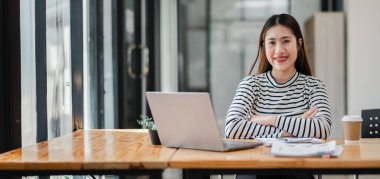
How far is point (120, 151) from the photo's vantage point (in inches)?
63.8

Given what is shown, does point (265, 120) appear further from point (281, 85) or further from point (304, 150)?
point (304, 150)

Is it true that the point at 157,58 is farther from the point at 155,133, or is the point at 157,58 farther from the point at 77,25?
the point at 155,133

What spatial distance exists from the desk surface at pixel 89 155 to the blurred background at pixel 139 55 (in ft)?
0.61

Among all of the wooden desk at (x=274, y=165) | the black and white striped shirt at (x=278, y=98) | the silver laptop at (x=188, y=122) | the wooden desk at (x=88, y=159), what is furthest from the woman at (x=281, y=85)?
the wooden desk at (x=274, y=165)

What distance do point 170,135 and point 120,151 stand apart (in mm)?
174

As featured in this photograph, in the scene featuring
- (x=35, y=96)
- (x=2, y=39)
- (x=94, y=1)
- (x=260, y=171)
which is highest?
(x=94, y=1)

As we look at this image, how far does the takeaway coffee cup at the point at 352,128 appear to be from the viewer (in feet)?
5.82

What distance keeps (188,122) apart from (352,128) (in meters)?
0.62

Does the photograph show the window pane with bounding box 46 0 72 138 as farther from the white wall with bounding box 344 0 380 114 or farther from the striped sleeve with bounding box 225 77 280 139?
the white wall with bounding box 344 0 380 114

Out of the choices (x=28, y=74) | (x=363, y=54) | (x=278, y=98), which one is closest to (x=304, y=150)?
(x=278, y=98)

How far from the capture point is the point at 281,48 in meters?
2.27

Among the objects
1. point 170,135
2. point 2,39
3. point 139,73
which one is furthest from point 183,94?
point 139,73

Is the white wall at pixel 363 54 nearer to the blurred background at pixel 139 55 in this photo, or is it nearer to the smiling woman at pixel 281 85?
the blurred background at pixel 139 55

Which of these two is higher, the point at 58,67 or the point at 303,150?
the point at 58,67
